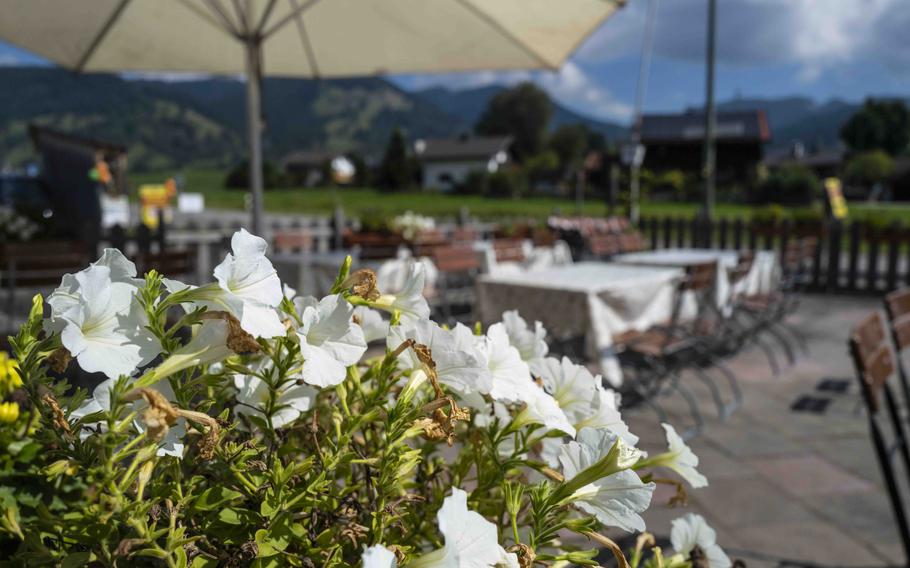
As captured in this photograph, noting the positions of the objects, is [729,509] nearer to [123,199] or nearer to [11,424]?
[11,424]

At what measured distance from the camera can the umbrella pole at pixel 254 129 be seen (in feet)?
16.5

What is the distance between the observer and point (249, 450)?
57 cm

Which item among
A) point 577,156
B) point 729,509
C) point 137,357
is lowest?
point 729,509

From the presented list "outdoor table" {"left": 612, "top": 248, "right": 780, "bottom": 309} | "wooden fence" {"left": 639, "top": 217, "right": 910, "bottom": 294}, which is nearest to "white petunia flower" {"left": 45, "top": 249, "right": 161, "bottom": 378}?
"outdoor table" {"left": 612, "top": 248, "right": 780, "bottom": 309}

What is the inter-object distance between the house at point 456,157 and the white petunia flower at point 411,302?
94.4 metres

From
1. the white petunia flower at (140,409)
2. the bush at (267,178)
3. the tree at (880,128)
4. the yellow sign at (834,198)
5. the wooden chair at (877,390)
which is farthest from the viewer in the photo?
the tree at (880,128)

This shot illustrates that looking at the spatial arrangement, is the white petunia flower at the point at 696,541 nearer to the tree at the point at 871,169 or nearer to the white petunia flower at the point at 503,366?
the white petunia flower at the point at 503,366

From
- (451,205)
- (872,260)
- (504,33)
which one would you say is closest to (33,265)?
(504,33)

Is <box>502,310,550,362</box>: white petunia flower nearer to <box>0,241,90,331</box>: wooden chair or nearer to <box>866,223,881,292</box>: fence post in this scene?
<box>0,241,90,331</box>: wooden chair

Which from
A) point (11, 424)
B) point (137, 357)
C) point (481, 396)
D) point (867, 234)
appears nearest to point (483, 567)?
point (481, 396)

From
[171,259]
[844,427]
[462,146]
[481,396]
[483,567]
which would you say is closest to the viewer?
[483,567]

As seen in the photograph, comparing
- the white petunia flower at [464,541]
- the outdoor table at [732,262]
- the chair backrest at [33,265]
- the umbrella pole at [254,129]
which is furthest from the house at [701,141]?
the white petunia flower at [464,541]

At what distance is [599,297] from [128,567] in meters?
4.32

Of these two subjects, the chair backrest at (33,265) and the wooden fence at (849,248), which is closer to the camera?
the chair backrest at (33,265)
